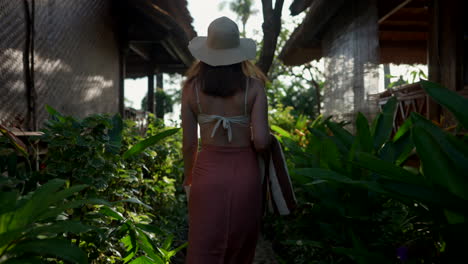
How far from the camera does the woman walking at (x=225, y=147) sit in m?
2.36

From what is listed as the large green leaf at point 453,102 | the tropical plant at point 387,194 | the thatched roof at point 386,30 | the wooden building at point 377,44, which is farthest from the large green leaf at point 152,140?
the thatched roof at point 386,30

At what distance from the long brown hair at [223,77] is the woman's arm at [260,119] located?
78 millimetres

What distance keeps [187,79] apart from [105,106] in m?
5.08

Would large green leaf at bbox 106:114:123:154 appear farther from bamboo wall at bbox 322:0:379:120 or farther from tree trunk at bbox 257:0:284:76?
bamboo wall at bbox 322:0:379:120

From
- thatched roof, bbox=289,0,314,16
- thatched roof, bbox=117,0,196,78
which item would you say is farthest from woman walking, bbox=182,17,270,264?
thatched roof, bbox=289,0,314,16

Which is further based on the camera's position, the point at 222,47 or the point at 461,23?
the point at 461,23

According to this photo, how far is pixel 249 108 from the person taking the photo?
241 cm

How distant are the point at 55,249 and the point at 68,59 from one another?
4692mm

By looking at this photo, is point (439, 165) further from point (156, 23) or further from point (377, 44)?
point (156, 23)

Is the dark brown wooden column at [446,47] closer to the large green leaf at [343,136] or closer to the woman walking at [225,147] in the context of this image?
the large green leaf at [343,136]

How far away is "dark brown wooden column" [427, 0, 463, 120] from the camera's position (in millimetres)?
5219

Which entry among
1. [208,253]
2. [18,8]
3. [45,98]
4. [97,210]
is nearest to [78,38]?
[45,98]

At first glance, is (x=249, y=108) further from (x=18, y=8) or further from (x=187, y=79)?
(x=18, y=8)

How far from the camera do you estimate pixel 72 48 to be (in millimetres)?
5789
